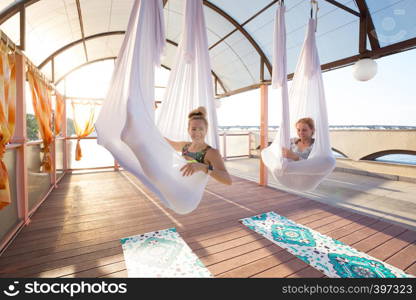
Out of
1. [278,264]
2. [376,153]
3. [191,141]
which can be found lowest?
[278,264]

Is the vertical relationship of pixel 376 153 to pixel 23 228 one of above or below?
above

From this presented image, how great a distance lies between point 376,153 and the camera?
255 inches

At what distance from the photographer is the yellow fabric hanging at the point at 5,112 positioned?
1380mm

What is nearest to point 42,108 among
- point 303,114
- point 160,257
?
point 160,257

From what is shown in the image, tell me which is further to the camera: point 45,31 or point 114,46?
point 114,46

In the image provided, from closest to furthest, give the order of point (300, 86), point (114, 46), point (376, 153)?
point (300, 86) → point (114, 46) → point (376, 153)

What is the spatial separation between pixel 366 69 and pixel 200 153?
2.05 meters

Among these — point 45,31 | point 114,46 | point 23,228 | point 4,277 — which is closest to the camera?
point 4,277

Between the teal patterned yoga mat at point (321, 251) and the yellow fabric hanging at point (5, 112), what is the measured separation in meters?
2.00

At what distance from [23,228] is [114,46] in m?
3.78

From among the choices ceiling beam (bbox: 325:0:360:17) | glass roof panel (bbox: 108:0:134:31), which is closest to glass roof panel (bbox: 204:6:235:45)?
glass roof panel (bbox: 108:0:134:31)

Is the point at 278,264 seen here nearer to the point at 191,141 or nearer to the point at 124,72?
the point at 191,141

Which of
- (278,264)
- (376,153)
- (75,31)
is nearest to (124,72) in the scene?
(278,264)

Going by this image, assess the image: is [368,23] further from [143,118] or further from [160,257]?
[160,257]
